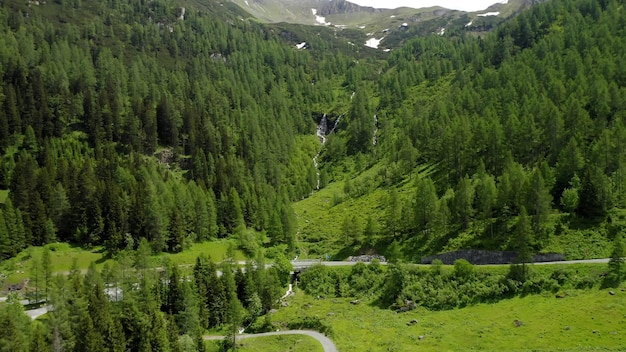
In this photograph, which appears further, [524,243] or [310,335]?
[524,243]

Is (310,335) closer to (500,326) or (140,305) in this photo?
(140,305)

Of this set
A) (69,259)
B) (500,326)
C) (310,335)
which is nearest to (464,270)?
(500,326)

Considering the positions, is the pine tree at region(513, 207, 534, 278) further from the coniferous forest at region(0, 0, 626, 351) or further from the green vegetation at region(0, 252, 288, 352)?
the green vegetation at region(0, 252, 288, 352)

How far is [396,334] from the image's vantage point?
2653 inches

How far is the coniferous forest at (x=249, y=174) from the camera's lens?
250 feet

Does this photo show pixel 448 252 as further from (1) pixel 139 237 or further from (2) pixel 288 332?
(1) pixel 139 237

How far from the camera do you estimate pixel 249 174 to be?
478 ft

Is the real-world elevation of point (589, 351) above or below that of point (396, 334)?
above

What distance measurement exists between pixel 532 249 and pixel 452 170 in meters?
44.8

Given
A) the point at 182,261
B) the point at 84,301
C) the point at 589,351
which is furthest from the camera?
the point at 182,261

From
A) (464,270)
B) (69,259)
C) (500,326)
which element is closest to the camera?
(500,326)

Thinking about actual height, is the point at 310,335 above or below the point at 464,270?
below

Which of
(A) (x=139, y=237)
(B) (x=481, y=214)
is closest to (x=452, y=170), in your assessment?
(B) (x=481, y=214)

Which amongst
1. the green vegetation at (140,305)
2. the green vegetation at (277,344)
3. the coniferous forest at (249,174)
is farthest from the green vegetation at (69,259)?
the green vegetation at (277,344)
